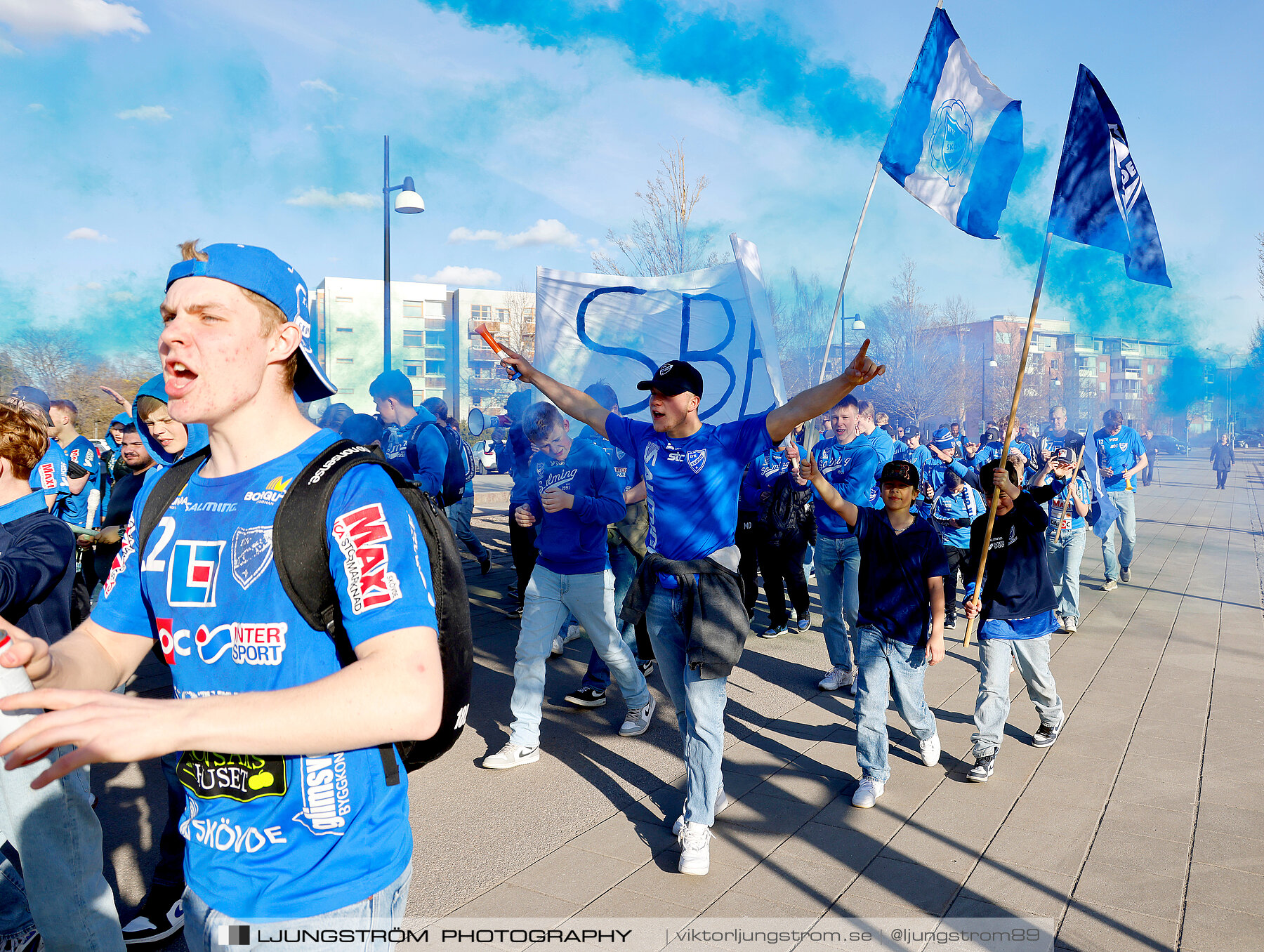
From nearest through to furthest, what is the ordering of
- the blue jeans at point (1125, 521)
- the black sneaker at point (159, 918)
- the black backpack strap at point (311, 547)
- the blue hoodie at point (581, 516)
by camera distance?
1. the black backpack strap at point (311, 547)
2. the black sneaker at point (159, 918)
3. the blue hoodie at point (581, 516)
4. the blue jeans at point (1125, 521)

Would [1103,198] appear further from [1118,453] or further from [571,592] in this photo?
[1118,453]

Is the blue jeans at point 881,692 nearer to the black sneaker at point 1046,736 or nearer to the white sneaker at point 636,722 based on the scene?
the black sneaker at point 1046,736

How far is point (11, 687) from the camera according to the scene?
185 centimetres

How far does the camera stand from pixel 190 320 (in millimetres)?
1539

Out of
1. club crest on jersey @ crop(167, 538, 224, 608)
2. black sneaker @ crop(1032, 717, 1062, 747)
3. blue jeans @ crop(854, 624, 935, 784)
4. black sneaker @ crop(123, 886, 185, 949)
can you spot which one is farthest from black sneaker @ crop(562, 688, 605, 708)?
club crest on jersey @ crop(167, 538, 224, 608)

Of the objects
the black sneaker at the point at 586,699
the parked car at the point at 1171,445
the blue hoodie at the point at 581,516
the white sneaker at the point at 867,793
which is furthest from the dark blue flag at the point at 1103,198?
A: the parked car at the point at 1171,445

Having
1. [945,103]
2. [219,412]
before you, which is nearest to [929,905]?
[219,412]

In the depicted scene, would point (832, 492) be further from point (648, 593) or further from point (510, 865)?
point (510, 865)

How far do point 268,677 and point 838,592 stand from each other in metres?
5.73

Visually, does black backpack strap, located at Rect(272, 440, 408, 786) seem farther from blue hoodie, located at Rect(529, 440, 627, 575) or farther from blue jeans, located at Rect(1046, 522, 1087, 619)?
blue jeans, located at Rect(1046, 522, 1087, 619)

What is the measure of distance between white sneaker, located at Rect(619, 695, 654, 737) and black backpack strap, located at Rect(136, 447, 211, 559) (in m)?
4.16

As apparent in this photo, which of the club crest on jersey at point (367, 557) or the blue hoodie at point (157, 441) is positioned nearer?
the club crest on jersey at point (367, 557)

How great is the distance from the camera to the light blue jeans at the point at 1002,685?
16.0 ft

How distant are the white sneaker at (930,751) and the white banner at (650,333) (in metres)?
3.08
